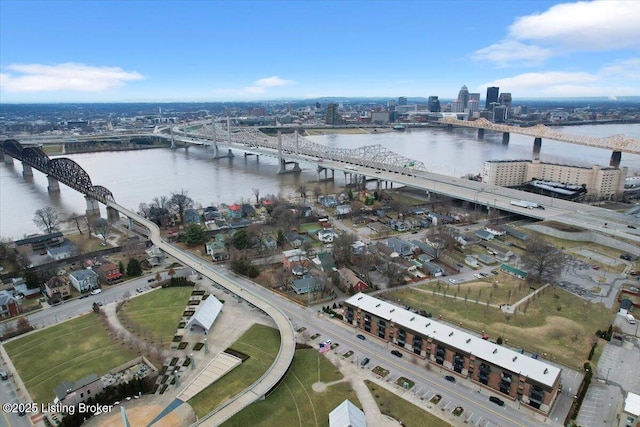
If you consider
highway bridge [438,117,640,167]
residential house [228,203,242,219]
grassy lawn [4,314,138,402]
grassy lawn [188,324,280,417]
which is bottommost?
grassy lawn [4,314,138,402]

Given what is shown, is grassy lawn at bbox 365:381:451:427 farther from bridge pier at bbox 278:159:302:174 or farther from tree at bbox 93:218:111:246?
bridge pier at bbox 278:159:302:174

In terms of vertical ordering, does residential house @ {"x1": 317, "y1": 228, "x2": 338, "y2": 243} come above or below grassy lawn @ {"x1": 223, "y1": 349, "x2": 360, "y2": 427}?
above

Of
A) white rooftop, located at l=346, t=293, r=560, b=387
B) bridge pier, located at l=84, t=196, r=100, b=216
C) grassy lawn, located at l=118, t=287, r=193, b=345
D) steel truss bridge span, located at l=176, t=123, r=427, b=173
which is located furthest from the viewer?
steel truss bridge span, located at l=176, t=123, r=427, b=173

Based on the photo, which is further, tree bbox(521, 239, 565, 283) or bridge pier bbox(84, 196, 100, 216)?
bridge pier bbox(84, 196, 100, 216)

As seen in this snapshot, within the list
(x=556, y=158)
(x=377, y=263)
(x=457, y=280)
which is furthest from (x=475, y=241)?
(x=556, y=158)

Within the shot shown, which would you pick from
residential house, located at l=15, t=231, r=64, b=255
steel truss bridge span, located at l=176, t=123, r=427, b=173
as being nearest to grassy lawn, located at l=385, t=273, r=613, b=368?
residential house, located at l=15, t=231, r=64, b=255

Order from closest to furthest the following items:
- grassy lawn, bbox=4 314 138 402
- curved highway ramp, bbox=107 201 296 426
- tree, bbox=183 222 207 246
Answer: curved highway ramp, bbox=107 201 296 426 → grassy lawn, bbox=4 314 138 402 → tree, bbox=183 222 207 246
